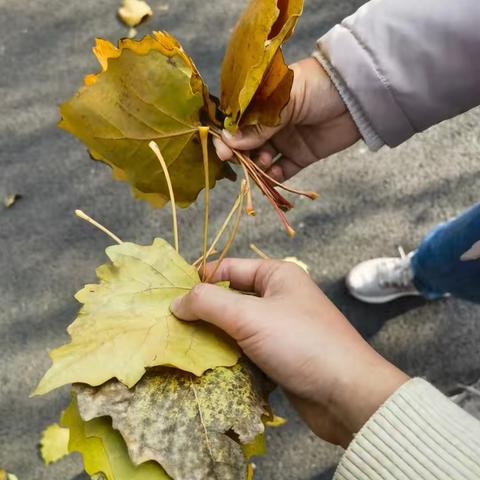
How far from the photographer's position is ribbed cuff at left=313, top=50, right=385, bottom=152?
3.47 ft

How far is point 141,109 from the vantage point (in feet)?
2.65

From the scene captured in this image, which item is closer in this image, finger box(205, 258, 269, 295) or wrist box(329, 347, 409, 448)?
wrist box(329, 347, 409, 448)

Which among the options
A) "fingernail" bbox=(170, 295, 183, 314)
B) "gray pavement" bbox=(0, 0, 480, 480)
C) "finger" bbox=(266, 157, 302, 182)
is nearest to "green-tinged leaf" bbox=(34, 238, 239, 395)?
"fingernail" bbox=(170, 295, 183, 314)

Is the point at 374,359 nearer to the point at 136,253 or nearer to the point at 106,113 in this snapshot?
the point at 136,253

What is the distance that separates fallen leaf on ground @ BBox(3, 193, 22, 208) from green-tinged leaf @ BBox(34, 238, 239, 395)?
112cm

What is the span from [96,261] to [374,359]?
105 centimetres

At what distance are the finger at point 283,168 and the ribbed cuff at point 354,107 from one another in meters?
0.16

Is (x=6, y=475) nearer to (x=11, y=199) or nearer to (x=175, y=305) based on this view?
(x=11, y=199)

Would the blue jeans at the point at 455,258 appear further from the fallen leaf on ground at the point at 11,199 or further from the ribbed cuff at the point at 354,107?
the fallen leaf on ground at the point at 11,199

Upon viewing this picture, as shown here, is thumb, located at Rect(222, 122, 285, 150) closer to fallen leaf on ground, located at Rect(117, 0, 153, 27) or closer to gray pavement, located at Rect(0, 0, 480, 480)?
gray pavement, located at Rect(0, 0, 480, 480)

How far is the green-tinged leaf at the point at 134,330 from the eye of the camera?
703 millimetres

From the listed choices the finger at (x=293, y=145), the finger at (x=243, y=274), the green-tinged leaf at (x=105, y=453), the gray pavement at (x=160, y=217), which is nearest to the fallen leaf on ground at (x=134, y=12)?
the gray pavement at (x=160, y=217)

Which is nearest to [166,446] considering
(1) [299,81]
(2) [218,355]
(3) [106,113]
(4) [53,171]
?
(2) [218,355]

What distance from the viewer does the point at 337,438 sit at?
92 centimetres
